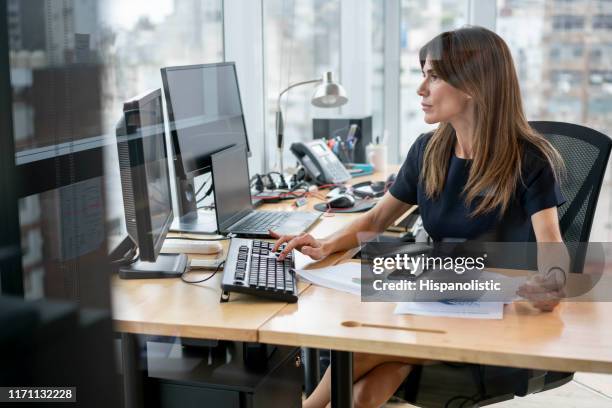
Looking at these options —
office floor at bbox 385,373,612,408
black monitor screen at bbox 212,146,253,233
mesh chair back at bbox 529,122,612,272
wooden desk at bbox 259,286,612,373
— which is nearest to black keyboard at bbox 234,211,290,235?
black monitor screen at bbox 212,146,253,233

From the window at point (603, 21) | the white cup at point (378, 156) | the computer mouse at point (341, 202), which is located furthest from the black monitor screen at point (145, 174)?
the window at point (603, 21)

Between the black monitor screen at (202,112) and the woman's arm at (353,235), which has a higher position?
the black monitor screen at (202,112)

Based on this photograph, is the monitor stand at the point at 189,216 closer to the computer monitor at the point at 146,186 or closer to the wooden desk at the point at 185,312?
the computer monitor at the point at 146,186

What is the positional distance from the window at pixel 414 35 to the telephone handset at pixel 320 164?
154 centimetres

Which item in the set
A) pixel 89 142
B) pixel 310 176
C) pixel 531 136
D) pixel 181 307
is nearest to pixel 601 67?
pixel 310 176

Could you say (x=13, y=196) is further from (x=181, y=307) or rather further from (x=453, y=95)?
(x=453, y=95)

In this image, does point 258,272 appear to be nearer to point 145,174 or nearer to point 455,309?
point 145,174

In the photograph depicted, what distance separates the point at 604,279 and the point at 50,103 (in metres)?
1.39

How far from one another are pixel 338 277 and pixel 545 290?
436 millimetres

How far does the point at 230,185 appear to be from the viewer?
7.15 ft

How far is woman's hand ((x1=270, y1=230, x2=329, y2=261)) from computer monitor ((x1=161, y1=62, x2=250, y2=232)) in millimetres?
489

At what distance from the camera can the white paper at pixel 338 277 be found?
1.53 metres

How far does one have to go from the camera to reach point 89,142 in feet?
2.19

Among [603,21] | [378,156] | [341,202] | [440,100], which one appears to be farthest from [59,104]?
[603,21]
